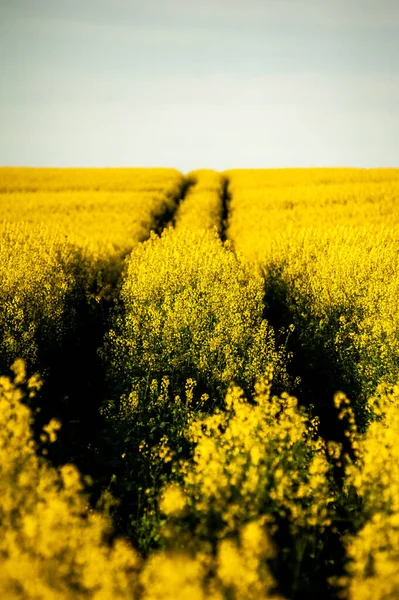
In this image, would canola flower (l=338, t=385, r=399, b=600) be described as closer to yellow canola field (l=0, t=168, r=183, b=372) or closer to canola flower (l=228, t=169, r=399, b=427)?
canola flower (l=228, t=169, r=399, b=427)

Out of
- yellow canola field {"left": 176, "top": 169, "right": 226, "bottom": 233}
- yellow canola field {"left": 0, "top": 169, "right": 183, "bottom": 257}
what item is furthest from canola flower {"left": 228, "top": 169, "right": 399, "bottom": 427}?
yellow canola field {"left": 0, "top": 169, "right": 183, "bottom": 257}

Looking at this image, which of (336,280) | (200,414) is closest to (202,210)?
(336,280)

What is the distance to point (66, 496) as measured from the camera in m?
3.54

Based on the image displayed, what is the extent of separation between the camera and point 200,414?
512cm

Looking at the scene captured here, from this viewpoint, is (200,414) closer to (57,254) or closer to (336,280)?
(336,280)

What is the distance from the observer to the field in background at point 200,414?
3.09 m

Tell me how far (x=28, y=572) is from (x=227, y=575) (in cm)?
122

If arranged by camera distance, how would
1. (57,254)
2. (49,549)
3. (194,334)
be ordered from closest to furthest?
(49,549)
(194,334)
(57,254)

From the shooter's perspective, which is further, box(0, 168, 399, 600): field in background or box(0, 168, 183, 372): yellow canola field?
box(0, 168, 183, 372): yellow canola field

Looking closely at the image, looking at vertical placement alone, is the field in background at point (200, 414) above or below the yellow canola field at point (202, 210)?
below

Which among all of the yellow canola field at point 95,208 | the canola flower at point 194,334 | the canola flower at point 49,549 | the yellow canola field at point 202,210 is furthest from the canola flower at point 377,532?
the yellow canola field at point 202,210

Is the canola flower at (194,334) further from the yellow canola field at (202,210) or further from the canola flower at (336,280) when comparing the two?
the yellow canola field at (202,210)

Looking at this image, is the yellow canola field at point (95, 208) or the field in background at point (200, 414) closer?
the field in background at point (200, 414)

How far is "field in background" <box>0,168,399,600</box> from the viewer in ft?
10.1
